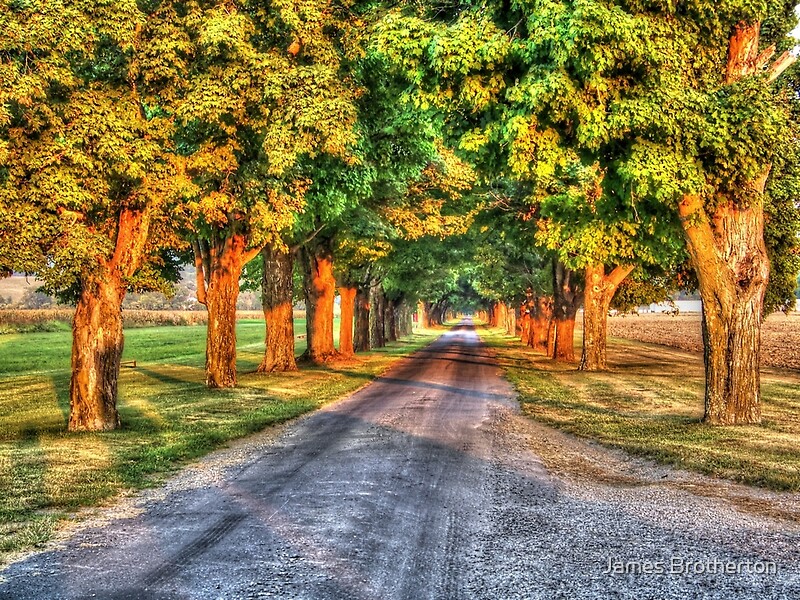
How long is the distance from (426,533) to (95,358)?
9381 millimetres

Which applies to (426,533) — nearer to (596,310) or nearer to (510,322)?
Answer: (596,310)

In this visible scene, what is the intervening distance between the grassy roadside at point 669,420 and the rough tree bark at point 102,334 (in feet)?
28.6

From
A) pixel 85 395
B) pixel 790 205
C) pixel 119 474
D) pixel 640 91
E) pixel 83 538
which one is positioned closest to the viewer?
pixel 83 538

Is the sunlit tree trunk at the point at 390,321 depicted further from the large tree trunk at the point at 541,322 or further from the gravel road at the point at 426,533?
the gravel road at the point at 426,533

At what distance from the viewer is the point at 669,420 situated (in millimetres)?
14094

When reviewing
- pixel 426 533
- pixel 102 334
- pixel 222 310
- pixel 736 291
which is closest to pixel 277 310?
pixel 222 310

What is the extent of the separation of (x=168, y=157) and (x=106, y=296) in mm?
2975

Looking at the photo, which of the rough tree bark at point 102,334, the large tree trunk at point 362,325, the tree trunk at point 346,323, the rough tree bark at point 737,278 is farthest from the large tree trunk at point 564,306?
the rough tree bark at point 102,334

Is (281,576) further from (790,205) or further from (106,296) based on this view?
(790,205)

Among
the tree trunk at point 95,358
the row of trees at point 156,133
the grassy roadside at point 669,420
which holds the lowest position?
the grassy roadside at point 669,420

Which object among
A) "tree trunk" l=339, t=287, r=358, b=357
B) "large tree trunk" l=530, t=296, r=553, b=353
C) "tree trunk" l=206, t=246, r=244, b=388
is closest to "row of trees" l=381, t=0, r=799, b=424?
"tree trunk" l=206, t=246, r=244, b=388

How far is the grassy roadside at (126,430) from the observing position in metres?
7.58

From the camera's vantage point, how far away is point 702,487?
8297 millimetres

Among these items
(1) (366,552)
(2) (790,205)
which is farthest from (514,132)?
(2) (790,205)
